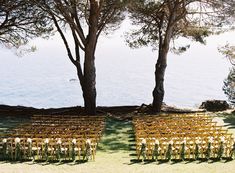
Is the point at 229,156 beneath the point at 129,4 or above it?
beneath

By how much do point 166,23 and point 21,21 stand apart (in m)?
9.87

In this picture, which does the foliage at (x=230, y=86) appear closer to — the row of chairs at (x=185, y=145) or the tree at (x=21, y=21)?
the tree at (x=21, y=21)

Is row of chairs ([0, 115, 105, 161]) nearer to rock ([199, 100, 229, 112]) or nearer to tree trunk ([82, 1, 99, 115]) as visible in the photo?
tree trunk ([82, 1, 99, 115])

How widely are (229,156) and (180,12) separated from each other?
47.7ft

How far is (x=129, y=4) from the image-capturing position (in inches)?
948

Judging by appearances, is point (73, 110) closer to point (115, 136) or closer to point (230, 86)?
point (115, 136)

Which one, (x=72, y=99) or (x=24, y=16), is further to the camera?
(x=72, y=99)

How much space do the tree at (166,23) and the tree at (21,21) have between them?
5.85m

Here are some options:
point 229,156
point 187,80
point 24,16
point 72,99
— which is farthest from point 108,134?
point 187,80

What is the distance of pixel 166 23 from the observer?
29469mm

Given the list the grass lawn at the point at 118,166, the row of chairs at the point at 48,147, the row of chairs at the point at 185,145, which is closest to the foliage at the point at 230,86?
the row of chairs at the point at 185,145

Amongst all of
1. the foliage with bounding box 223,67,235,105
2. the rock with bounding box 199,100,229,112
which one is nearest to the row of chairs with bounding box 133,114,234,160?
the rock with bounding box 199,100,229,112

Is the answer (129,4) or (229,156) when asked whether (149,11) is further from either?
(229,156)

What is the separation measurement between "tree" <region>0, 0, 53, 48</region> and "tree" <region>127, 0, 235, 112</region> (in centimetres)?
585
